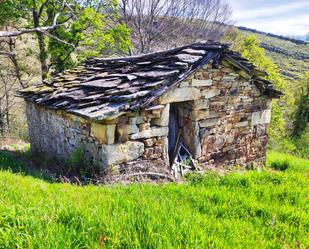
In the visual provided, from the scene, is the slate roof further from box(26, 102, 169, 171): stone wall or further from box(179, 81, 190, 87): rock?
box(26, 102, 169, 171): stone wall

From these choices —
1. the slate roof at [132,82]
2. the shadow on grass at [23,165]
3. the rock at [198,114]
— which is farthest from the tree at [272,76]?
the shadow on grass at [23,165]

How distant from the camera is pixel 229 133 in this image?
795 cm

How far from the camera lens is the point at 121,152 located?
18.7ft

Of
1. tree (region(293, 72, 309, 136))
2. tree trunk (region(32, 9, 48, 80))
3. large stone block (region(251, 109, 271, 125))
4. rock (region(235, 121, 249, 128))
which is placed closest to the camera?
rock (region(235, 121, 249, 128))

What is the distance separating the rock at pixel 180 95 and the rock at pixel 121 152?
1.16 m

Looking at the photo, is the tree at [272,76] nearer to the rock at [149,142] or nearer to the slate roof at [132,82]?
the slate roof at [132,82]

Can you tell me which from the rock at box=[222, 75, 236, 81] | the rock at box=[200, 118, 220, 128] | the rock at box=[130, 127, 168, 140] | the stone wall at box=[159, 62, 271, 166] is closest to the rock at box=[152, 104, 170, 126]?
the rock at box=[130, 127, 168, 140]

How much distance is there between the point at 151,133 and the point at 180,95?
119 centimetres

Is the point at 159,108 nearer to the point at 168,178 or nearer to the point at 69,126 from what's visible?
the point at 168,178

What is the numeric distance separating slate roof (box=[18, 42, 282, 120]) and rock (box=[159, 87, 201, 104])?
23 cm

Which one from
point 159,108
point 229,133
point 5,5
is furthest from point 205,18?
point 159,108

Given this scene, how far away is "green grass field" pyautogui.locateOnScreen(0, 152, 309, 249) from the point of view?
2137 millimetres

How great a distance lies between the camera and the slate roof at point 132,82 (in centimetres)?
569

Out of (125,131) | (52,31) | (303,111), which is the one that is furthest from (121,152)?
(303,111)
